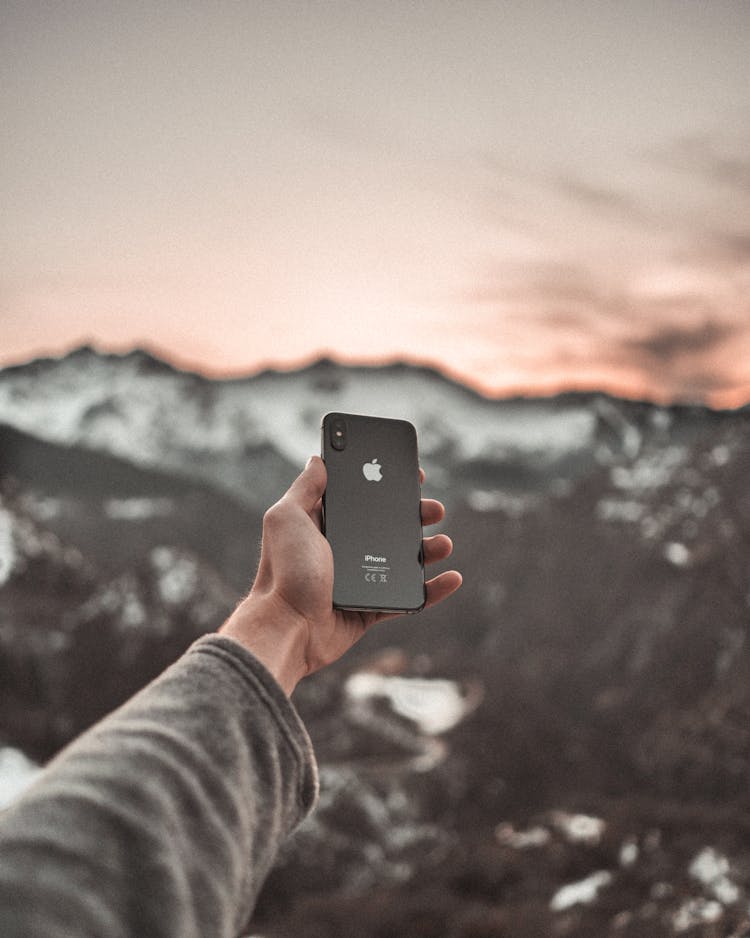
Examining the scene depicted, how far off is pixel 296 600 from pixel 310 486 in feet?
0.50

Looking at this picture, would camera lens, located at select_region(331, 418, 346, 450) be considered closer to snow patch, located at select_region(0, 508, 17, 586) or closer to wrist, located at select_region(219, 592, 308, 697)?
wrist, located at select_region(219, 592, 308, 697)

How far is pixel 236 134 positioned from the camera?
3.07m

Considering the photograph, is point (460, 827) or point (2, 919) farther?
point (460, 827)

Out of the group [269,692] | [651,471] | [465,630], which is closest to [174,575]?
[465,630]

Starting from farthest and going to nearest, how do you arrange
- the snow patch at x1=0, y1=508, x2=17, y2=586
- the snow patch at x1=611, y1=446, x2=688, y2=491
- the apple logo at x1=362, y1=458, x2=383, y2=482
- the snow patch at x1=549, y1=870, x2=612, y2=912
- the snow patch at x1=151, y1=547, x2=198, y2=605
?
the snow patch at x1=611, y1=446, x2=688, y2=491 → the snow patch at x1=151, y1=547, x2=198, y2=605 → the snow patch at x1=0, y1=508, x2=17, y2=586 → the snow patch at x1=549, y1=870, x2=612, y2=912 → the apple logo at x1=362, y1=458, x2=383, y2=482

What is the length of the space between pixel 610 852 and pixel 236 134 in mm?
2906

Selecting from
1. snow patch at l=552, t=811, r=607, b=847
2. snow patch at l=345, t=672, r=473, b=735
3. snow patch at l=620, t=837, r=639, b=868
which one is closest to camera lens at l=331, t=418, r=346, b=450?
snow patch at l=620, t=837, r=639, b=868

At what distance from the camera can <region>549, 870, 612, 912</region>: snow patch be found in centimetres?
266

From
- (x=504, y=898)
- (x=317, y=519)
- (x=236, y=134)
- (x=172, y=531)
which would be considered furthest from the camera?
(x=172, y=531)

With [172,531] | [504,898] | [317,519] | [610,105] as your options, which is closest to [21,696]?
[172,531]

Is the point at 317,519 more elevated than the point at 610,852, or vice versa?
the point at 317,519

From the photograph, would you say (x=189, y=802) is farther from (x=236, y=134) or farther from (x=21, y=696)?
(x=21, y=696)

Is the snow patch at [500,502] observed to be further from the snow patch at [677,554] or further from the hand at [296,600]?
the hand at [296,600]

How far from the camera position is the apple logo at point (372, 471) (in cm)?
A: 87
